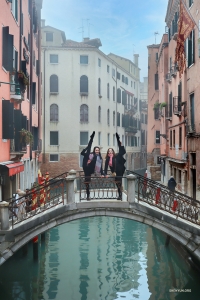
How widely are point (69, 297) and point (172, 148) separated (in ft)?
53.1

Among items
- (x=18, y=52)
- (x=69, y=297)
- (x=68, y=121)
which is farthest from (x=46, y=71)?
(x=69, y=297)

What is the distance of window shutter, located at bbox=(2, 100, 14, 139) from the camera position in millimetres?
16312

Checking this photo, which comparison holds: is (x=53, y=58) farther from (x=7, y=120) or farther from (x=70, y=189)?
(x=70, y=189)

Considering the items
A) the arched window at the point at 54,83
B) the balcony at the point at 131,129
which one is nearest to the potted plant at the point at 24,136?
the arched window at the point at 54,83

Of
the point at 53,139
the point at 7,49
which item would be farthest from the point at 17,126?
the point at 53,139

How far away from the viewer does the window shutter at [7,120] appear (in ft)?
53.5

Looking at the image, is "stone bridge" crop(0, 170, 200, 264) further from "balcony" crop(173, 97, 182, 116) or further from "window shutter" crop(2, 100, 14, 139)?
"balcony" crop(173, 97, 182, 116)

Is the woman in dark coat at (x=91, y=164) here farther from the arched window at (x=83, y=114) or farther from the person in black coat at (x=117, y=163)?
the arched window at (x=83, y=114)

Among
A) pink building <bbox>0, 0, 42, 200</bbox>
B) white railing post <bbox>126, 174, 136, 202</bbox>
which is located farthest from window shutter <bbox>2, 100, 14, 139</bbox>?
white railing post <bbox>126, 174, 136, 202</bbox>

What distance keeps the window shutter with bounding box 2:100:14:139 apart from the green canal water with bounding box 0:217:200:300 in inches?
195

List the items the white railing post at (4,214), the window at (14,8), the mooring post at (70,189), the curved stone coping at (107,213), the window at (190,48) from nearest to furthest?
the white railing post at (4,214) → the curved stone coping at (107,213) → the mooring post at (70,189) → the window at (14,8) → the window at (190,48)

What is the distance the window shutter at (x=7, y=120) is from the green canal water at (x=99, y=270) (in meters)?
4.95

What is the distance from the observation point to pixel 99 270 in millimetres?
17281

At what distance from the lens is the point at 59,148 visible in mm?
44156
